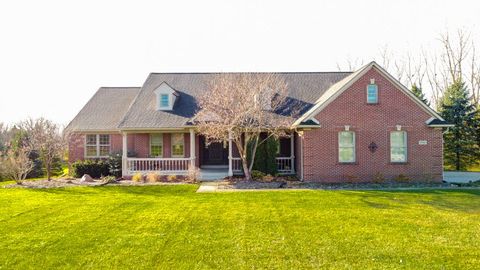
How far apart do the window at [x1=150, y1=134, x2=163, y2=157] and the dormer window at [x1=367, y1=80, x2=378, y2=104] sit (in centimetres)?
1243

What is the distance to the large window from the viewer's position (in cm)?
2323

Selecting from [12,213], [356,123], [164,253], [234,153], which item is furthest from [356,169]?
[12,213]

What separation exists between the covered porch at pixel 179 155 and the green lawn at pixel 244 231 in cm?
620

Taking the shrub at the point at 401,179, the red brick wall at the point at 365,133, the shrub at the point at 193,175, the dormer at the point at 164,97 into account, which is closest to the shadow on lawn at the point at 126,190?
the shrub at the point at 193,175

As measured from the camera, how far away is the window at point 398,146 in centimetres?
1822

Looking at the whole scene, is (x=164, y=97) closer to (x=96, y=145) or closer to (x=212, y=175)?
(x=96, y=145)

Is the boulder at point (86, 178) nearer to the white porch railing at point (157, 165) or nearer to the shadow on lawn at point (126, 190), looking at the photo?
the white porch railing at point (157, 165)

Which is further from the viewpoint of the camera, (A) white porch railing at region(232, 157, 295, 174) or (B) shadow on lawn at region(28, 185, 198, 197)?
(A) white porch railing at region(232, 157, 295, 174)

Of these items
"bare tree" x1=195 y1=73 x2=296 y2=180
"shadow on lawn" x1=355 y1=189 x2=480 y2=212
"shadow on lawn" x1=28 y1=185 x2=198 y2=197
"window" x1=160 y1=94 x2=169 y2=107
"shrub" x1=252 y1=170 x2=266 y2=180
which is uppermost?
"window" x1=160 y1=94 x2=169 y2=107

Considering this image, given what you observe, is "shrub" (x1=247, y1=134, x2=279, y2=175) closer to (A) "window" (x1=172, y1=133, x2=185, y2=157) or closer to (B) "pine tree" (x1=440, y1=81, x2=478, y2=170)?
(A) "window" (x1=172, y1=133, x2=185, y2=157)

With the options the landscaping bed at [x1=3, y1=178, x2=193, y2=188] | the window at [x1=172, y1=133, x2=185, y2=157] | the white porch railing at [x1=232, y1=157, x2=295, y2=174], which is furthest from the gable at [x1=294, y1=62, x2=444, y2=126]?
the window at [x1=172, y1=133, x2=185, y2=157]

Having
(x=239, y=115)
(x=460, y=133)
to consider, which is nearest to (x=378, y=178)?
(x=239, y=115)

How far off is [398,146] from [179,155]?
12.6 m

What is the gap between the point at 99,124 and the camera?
2331 centimetres
